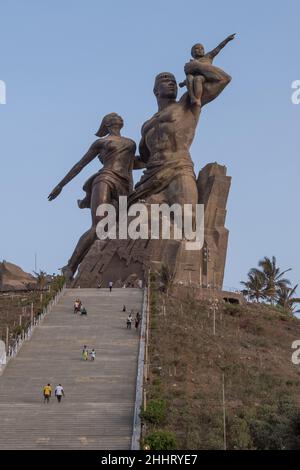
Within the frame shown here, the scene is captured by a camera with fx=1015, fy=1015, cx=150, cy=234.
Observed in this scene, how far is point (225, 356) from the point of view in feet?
87.7

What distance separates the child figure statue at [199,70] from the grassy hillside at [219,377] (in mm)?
8582

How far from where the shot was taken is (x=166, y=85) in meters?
40.4

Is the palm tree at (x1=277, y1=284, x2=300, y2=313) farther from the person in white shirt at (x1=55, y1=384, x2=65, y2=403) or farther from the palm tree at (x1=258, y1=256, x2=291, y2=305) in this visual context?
the person in white shirt at (x1=55, y1=384, x2=65, y2=403)

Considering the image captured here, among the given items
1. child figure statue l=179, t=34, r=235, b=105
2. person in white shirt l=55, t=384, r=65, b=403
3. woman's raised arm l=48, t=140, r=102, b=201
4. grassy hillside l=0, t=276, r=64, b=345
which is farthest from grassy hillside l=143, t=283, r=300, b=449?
woman's raised arm l=48, t=140, r=102, b=201

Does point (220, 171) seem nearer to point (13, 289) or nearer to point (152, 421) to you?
point (13, 289)

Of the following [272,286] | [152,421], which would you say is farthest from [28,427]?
[272,286]

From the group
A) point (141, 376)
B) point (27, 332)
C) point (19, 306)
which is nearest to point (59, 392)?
point (141, 376)

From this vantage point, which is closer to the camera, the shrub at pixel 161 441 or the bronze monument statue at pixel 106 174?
the shrub at pixel 161 441

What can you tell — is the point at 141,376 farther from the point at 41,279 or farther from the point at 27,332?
the point at 41,279

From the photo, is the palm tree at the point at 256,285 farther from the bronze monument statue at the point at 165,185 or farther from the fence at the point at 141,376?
the fence at the point at 141,376

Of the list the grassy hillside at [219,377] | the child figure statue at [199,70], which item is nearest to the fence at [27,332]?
the grassy hillside at [219,377]

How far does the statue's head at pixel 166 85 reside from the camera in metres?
40.4

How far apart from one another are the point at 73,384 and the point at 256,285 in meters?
22.8
